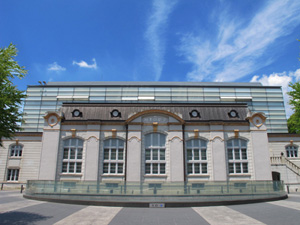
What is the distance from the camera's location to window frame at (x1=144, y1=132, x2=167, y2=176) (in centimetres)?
2725

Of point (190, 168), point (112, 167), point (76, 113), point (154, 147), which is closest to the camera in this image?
point (190, 168)

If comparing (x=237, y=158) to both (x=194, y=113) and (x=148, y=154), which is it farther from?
(x=148, y=154)

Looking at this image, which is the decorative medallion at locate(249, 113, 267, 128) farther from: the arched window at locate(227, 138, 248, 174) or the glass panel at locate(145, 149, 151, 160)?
the glass panel at locate(145, 149, 151, 160)

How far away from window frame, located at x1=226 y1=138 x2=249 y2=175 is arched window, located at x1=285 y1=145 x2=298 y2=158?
9.06 meters

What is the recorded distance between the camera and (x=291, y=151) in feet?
107

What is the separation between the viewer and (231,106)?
30.8 meters

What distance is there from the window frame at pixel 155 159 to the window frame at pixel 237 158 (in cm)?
831

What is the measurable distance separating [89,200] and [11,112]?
9.38 meters

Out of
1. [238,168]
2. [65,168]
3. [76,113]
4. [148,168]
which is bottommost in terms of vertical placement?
[65,168]

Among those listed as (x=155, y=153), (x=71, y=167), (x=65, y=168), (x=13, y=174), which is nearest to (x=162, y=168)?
(x=155, y=153)

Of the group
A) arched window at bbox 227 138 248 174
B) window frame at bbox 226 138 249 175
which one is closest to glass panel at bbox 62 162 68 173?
window frame at bbox 226 138 249 175

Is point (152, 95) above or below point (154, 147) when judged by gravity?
above

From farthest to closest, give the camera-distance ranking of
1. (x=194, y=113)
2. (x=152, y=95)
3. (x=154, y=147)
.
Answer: (x=152, y=95), (x=194, y=113), (x=154, y=147)

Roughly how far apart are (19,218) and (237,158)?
2451cm
